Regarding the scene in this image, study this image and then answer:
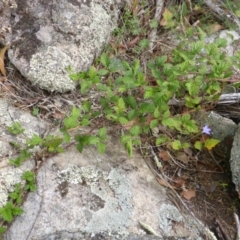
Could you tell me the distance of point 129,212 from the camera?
234 centimetres

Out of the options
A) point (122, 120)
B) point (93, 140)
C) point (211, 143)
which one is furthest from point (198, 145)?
point (93, 140)

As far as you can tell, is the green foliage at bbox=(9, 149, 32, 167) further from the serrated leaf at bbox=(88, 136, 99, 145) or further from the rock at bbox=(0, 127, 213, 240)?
the serrated leaf at bbox=(88, 136, 99, 145)

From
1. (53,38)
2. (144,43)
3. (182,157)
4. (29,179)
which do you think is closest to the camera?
(29,179)

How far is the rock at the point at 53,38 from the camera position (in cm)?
274

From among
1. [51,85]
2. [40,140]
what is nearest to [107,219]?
[40,140]

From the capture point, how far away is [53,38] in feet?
9.32

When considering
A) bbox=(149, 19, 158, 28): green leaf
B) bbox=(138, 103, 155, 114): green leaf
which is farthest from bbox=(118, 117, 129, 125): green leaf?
bbox=(149, 19, 158, 28): green leaf

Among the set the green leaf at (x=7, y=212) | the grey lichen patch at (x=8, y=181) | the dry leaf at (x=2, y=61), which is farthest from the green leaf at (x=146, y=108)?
the dry leaf at (x=2, y=61)

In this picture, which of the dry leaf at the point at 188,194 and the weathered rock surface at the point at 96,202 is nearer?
the weathered rock surface at the point at 96,202

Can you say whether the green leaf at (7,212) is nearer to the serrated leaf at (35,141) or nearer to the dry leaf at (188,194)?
the serrated leaf at (35,141)

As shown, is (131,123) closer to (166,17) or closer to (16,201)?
(16,201)

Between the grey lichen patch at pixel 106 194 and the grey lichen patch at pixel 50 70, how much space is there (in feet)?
1.90

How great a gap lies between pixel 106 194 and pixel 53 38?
111 cm

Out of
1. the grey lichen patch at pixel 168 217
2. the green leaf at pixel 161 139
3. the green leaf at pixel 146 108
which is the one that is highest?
the green leaf at pixel 146 108
